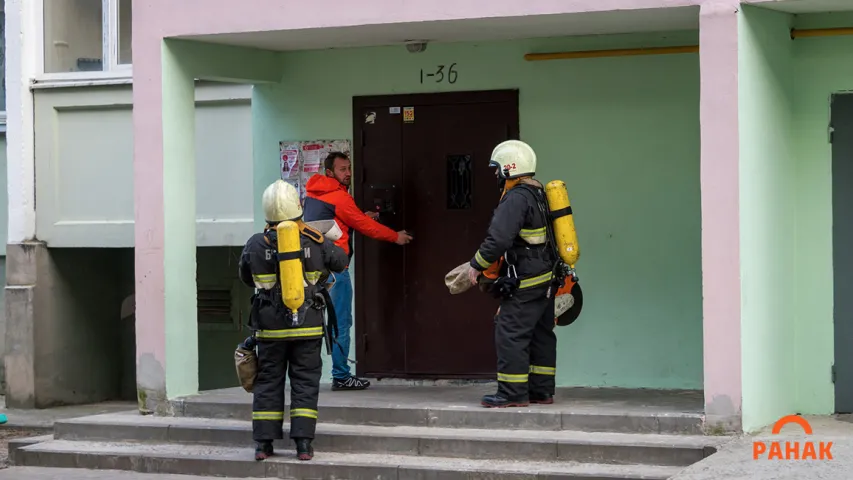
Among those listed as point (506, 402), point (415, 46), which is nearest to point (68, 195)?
point (415, 46)

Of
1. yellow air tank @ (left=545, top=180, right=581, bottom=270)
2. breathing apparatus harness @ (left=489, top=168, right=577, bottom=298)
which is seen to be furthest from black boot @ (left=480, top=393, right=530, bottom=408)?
yellow air tank @ (left=545, top=180, right=581, bottom=270)

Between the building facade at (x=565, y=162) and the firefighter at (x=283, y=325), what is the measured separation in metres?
1.72

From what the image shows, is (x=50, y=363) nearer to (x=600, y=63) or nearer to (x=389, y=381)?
(x=389, y=381)

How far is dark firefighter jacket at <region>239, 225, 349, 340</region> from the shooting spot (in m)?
8.62

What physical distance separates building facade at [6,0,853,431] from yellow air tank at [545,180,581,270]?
3.26ft

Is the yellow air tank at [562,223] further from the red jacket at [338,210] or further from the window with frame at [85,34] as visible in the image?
the window with frame at [85,34]

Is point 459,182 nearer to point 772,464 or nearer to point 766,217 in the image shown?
point 766,217

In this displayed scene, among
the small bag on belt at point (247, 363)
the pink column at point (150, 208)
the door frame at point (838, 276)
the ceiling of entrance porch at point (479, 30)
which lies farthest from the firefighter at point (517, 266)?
the pink column at point (150, 208)

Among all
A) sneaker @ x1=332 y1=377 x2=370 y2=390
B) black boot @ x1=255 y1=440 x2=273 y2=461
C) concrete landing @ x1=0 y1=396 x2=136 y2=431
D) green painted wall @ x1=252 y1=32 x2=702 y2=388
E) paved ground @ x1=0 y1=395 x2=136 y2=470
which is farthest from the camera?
concrete landing @ x1=0 y1=396 x2=136 y2=431

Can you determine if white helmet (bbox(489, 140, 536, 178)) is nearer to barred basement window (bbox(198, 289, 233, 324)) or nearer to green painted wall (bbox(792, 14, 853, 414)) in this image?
green painted wall (bbox(792, 14, 853, 414))

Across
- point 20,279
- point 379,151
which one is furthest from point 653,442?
point 20,279

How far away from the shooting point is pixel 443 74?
1095 centimetres

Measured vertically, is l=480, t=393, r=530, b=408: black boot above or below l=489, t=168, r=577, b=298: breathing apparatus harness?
below

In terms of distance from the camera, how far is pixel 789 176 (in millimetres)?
9656
